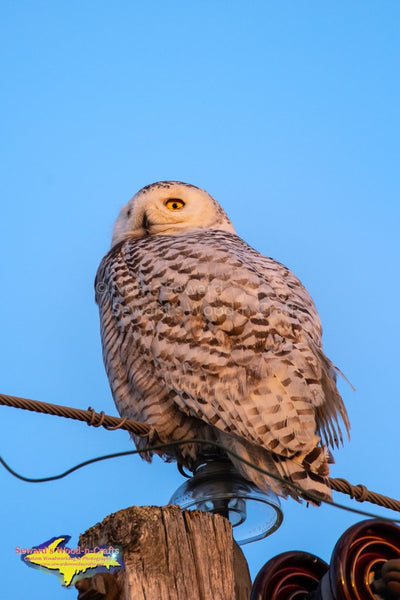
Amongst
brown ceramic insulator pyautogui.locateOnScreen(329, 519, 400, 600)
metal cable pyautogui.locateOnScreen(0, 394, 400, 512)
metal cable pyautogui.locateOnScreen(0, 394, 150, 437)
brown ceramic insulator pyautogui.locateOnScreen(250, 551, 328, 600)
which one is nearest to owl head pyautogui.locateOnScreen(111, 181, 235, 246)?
metal cable pyautogui.locateOnScreen(0, 394, 150, 437)

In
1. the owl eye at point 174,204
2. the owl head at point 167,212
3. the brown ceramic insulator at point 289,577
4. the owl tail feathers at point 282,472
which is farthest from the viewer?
the owl eye at point 174,204

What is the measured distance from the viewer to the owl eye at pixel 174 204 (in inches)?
202

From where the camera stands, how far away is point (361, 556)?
221cm

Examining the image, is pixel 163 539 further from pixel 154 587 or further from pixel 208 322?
pixel 208 322

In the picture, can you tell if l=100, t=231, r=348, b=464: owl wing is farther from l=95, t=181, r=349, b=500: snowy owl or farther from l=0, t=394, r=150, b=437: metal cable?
l=0, t=394, r=150, b=437: metal cable

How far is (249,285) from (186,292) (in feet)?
0.93

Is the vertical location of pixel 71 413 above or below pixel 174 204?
below

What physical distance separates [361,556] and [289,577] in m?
0.24

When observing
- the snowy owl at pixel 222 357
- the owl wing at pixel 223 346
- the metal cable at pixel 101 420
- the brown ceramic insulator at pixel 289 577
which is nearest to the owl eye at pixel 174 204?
the snowy owl at pixel 222 357

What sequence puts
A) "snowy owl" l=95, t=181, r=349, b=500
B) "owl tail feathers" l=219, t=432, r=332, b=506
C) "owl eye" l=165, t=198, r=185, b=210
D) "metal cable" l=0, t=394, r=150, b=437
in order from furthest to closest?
"owl eye" l=165, t=198, r=185, b=210, "snowy owl" l=95, t=181, r=349, b=500, "owl tail feathers" l=219, t=432, r=332, b=506, "metal cable" l=0, t=394, r=150, b=437

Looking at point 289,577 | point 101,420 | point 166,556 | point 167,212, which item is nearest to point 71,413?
point 101,420

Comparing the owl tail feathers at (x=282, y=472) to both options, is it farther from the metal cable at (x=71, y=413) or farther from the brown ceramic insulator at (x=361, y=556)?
the brown ceramic insulator at (x=361, y=556)

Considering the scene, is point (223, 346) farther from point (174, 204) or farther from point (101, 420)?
point (174, 204)

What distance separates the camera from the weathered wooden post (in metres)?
2.31
